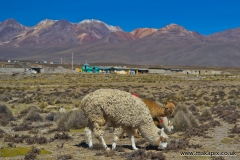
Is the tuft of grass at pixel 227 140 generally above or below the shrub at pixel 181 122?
below

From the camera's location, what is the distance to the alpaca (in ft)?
32.9

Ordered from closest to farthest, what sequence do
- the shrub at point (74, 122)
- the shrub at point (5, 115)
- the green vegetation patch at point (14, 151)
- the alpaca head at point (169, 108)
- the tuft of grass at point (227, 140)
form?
the green vegetation patch at point (14, 151) → the alpaca head at point (169, 108) → the tuft of grass at point (227, 140) → the shrub at point (74, 122) → the shrub at point (5, 115)

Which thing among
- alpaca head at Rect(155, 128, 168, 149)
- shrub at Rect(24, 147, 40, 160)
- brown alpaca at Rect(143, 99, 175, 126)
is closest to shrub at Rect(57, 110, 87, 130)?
brown alpaca at Rect(143, 99, 175, 126)

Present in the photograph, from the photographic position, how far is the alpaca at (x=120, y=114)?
32.9 feet

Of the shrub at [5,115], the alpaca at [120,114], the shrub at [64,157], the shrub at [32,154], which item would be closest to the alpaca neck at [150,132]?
the alpaca at [120,114]

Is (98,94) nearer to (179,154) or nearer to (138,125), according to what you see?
(138,125)

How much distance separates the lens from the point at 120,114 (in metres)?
9.98

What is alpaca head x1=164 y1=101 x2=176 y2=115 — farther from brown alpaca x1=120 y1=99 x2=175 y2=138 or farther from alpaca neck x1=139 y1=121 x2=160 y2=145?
alpaca neck x1=139 y1=121 x2=160 y2=145

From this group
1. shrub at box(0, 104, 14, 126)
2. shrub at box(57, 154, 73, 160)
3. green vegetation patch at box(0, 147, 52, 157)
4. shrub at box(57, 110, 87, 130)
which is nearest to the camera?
shrub at box(57, 154, 73, 160)

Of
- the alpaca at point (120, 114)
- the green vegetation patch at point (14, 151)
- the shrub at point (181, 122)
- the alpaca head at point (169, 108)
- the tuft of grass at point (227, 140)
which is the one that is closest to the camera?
the green vegetation patch at point (14, 151)

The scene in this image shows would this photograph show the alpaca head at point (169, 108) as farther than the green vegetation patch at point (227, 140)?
No

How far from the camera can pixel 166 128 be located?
1187 cm

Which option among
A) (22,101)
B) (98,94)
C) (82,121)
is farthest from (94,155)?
(22,101)

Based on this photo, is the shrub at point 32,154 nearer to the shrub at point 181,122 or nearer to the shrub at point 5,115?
the shrub at point 5,115
